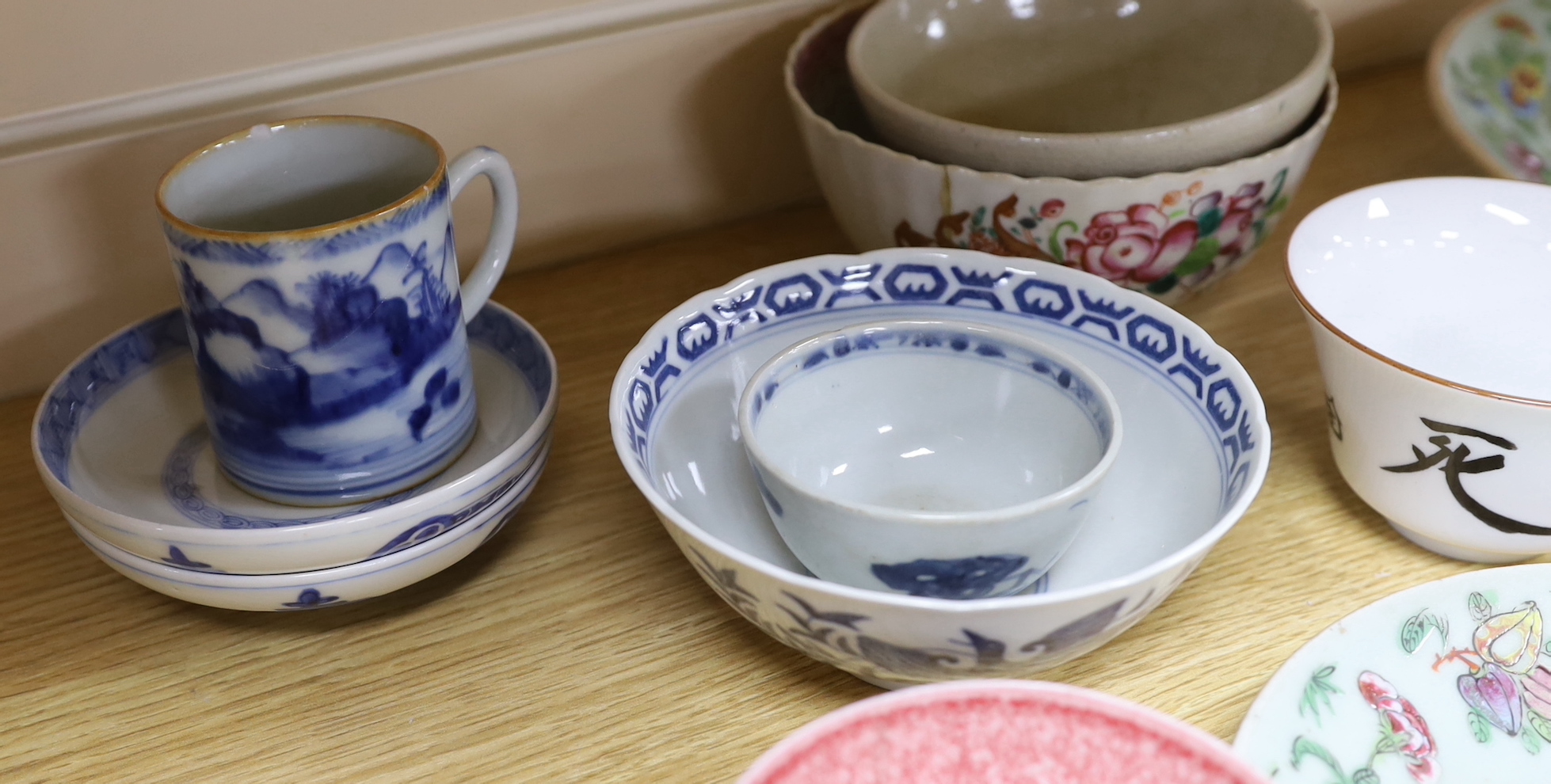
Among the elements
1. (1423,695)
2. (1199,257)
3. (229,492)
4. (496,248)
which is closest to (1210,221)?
(1199,257)

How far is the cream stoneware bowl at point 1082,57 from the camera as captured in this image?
67 cm

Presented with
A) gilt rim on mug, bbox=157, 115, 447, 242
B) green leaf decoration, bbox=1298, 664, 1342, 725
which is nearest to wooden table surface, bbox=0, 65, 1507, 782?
green leaf decoration, bbox=1298, 664, 1342, 725

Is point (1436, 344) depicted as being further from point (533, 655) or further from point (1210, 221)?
point (533, 655)

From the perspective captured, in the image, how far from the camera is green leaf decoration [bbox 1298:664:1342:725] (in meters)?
0.44

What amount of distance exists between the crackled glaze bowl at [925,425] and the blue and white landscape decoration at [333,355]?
0.45ft

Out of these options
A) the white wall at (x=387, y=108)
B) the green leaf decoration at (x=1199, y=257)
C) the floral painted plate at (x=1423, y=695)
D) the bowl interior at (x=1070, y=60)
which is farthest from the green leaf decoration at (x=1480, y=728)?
the white wall at (x=387, y=108)

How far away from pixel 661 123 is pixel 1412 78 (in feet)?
1.88

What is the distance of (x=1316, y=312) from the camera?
19.8 inches

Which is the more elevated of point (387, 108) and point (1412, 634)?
point (387, 108)

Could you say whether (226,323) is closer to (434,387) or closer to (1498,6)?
(434,387)

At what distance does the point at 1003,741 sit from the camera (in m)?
0.37

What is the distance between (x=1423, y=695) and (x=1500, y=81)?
0.50 m

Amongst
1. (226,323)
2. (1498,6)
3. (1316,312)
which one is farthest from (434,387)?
(1498,6)

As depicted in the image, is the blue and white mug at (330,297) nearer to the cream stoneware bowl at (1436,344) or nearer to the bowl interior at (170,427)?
the bowl interior at (170,427)
